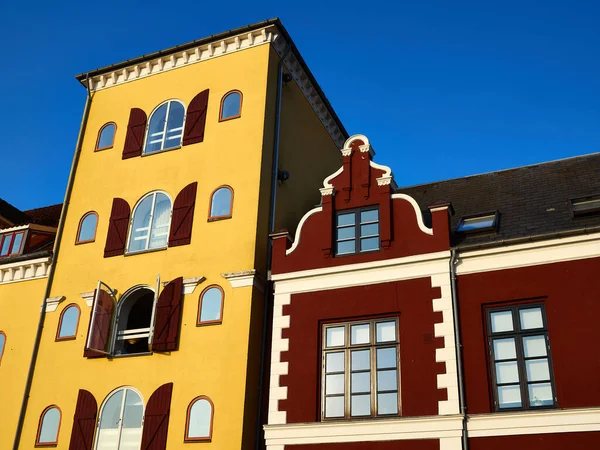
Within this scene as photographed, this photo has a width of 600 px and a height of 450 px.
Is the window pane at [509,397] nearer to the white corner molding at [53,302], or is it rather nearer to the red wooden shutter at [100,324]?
the red wooden shutter at [100,324]

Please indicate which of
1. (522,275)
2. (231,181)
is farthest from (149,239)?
(522,275)

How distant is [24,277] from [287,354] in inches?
443

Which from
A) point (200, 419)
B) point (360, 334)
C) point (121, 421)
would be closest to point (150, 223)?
point (121, 421)

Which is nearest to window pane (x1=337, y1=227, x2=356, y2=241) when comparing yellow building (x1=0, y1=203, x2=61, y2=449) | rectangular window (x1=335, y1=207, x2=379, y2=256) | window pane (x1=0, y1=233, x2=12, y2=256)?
rectangular window (x1=335, y1=207, x2=379, y2=256)

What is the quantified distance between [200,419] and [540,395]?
878 cm

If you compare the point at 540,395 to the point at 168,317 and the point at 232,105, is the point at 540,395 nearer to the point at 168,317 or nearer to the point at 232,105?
the point at 168,317

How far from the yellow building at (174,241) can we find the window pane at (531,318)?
7214 millimetres

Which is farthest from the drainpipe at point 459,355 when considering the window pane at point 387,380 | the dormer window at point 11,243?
the dormer window at point 11,243

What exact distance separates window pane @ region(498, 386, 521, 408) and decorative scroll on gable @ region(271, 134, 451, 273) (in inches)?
148

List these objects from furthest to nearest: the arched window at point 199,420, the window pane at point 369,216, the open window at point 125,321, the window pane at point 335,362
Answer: the open window at point 125,321
the window pane at point 369,216
the arched window at point 199,420
the window pane at point 335,362

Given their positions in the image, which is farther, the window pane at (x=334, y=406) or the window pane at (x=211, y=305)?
the window pane at (x=211, y=305)

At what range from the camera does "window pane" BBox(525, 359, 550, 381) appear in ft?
50.9

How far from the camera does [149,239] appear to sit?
22500mm

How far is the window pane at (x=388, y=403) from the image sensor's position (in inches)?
652
